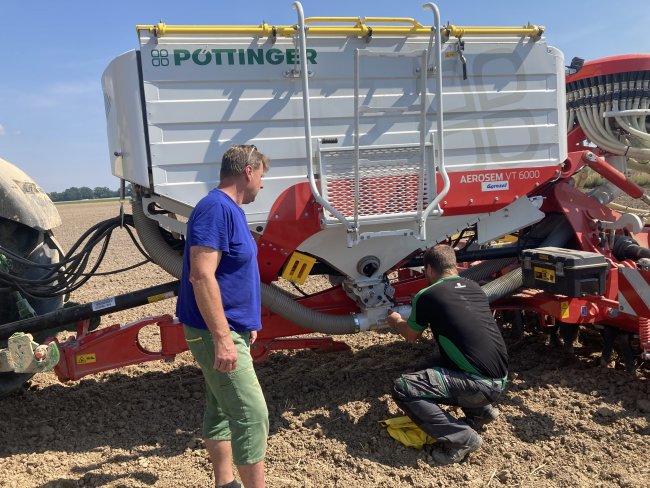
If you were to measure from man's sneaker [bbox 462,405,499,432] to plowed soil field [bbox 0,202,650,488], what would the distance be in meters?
0.07

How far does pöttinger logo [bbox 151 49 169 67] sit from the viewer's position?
3.40 m

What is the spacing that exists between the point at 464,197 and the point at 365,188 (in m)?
0.77

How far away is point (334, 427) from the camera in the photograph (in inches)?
147

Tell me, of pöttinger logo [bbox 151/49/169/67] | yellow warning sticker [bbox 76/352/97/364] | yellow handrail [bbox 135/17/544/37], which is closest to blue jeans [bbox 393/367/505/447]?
yellow warning sticker [bbox 76/352/97/364]

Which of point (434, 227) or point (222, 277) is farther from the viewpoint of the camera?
point (434, 227)

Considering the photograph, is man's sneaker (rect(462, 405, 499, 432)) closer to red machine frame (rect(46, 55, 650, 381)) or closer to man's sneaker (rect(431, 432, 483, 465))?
man's sneaker (rect(431, 432, 483, 465))

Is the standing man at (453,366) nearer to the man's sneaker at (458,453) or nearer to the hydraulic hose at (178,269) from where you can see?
the man's sneaker at (458,453)

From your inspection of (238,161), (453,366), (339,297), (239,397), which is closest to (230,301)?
(239,397)

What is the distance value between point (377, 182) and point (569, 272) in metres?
1.43

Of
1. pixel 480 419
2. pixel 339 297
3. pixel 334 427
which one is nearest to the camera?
pixel 480 419

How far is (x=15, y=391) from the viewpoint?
14.3 feet

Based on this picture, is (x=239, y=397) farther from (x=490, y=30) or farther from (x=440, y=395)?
(x=490, y=30)

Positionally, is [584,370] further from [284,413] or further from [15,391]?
[15,391]

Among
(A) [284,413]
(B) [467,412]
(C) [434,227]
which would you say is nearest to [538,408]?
(B) [467,412]
